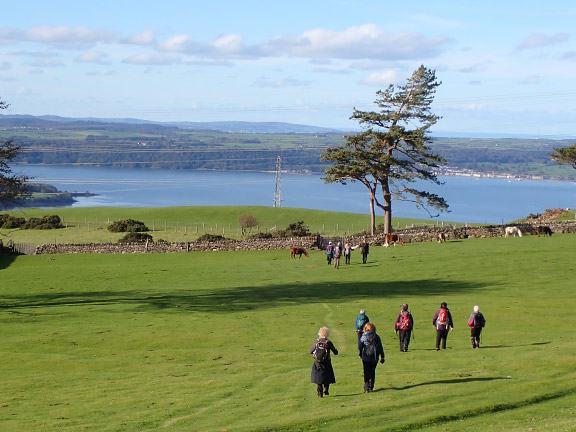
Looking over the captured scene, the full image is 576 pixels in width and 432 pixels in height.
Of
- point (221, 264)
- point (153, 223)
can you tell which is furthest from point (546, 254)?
point (153, 223)

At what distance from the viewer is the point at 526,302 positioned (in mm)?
36625

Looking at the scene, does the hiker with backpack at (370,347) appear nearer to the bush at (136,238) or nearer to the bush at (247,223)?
the bush at (136,238)

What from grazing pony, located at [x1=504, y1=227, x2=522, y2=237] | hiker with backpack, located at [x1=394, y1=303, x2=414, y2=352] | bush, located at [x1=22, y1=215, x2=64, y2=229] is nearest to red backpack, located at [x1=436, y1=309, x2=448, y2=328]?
hiker with backpack, located at [x1=394, y1=303, x2=414, y2=352]

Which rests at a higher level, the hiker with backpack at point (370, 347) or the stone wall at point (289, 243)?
the hiker with backpack at point (370, 347)

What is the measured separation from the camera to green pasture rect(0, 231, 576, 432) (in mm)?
18125

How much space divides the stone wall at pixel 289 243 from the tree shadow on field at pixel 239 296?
75.0ft

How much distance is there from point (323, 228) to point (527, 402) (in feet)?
259

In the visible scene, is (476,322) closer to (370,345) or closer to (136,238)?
(370,345)

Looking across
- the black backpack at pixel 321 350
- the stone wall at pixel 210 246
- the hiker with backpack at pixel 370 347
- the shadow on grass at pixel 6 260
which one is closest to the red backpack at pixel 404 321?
the hiker with backpack at pixel 370 347

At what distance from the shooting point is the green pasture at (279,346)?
18.1 meters

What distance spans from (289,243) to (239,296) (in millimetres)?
A: 27302

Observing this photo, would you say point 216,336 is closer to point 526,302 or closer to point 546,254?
point 526,302

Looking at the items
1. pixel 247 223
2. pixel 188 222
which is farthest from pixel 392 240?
pixel 188 222

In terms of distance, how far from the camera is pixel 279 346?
93.0 feet
